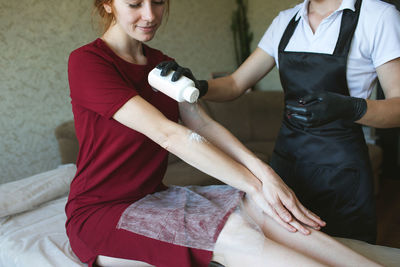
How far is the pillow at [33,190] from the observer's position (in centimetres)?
177

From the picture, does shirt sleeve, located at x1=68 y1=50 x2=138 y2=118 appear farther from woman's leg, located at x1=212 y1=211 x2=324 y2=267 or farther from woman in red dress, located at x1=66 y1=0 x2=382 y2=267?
woman's leg, located at x1=212 y1=211 x2=324 y2=267

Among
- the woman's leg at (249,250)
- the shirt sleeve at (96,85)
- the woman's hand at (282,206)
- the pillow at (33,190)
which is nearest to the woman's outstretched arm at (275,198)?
the woman's hand at (282,206)

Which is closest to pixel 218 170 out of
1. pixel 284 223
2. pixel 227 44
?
pixel 284 223

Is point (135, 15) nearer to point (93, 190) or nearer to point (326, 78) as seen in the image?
point (93, 190)

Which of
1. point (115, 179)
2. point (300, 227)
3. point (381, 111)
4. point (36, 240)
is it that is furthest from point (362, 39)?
point (36, 240)

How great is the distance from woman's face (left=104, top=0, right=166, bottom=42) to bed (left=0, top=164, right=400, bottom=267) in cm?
83

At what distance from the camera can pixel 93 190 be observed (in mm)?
Answer: 1201

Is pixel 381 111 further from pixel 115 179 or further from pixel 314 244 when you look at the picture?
pixel 115 179

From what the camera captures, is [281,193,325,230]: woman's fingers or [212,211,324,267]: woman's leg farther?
[281,193,325,230]: woman's fingers

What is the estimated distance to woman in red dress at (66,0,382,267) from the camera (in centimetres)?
102

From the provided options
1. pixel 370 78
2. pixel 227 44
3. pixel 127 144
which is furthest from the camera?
pixel 227 44

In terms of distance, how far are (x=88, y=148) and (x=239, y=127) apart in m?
2.57

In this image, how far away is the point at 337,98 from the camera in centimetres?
115

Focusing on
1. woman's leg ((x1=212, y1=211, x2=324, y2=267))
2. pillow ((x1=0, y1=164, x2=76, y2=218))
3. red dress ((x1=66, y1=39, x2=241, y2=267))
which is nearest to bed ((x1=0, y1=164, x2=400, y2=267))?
pillow ((x1=0, y1=164, x2=76, y2=218))
